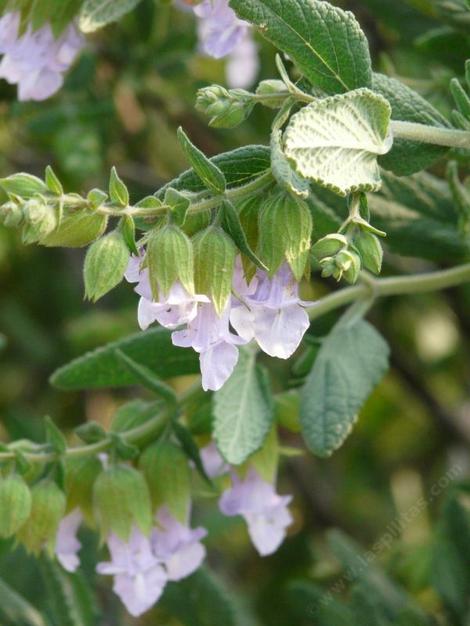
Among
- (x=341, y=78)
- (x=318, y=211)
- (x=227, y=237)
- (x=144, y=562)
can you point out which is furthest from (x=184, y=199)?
(x=144, y=562)

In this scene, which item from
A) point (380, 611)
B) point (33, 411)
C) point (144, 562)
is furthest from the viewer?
point (33, 411)

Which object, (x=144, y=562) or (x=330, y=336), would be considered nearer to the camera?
(x=144, y=562)

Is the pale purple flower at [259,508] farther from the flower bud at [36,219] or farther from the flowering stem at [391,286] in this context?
the flower bud at [36,219]

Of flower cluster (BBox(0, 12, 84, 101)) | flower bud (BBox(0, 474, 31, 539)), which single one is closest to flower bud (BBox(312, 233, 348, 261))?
flower bud (BBox(0, 474, 31, 539))

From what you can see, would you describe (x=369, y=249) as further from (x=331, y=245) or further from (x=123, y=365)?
(x=123, y=365)

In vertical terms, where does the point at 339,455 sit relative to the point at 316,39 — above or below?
below

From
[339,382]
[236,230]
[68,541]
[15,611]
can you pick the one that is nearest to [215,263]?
[236,230]

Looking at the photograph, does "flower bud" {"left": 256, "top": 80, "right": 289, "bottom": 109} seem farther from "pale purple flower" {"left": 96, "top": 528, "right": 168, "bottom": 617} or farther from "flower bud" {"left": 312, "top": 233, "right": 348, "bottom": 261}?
"pale purple flower" {"left": 96, "top": 528, "right": 168, "bottom": 617}

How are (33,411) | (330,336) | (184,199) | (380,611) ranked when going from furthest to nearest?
(33,411) → (380,611) → (330,336) → (184,199)

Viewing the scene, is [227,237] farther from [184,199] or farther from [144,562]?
[144,562]
